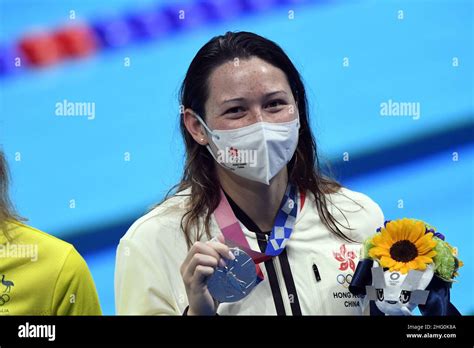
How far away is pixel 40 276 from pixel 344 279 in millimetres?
820

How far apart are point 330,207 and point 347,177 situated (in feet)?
0.59

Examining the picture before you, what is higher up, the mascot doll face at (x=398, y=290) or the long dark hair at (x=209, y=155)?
the long dark hair at (x=209, y=155)

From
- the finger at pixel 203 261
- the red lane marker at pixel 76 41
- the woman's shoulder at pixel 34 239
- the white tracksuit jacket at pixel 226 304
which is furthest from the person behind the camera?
the red lane marker at pixel 76 41

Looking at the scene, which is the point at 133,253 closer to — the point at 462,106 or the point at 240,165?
the point at 240,165

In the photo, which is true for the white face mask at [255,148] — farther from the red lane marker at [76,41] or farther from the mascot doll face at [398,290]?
the red lane marker at [76,41]

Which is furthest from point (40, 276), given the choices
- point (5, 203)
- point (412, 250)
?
point (412, 250)

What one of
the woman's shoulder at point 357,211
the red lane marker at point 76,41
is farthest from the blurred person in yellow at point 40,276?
the woman's shoulder at point 357,211

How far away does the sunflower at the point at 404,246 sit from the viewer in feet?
10.4

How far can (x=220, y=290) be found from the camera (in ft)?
10.3

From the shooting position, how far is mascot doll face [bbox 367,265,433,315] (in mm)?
3162

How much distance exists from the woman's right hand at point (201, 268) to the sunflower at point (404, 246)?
40 centimetres

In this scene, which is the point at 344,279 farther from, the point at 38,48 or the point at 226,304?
the point at 38,48

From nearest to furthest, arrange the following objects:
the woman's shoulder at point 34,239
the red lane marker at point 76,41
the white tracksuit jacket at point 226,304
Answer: the white tracksuit jacket at point 226,304 → the woman's shoulder at point 34,239 → the red lane marker at point 76,41

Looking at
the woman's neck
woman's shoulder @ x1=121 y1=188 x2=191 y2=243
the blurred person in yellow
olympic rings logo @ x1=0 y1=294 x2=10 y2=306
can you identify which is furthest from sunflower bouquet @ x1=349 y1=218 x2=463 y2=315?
olympic rings logo @ x1=0 y1=294 x2=10 y2=306
